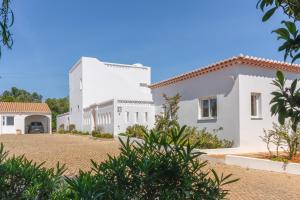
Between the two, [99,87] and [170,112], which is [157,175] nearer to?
[170,112]

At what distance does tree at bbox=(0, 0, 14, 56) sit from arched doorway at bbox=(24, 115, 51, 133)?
137 feet

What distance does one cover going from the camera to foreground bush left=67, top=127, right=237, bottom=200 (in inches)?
100

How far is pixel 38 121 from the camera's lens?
4434 cm

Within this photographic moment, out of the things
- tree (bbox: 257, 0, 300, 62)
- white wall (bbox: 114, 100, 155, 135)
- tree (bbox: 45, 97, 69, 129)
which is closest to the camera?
tree (bbox: 257, 0, 300, 62)

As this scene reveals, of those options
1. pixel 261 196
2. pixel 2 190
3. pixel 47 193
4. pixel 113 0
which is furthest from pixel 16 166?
pixel 113 0

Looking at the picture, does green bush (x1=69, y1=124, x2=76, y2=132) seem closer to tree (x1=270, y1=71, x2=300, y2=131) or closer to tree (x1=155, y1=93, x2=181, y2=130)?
tree (x1=155, y1=93, x2=181, y2=130)

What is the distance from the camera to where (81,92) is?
1305 inches

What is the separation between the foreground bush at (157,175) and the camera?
254 centimetres

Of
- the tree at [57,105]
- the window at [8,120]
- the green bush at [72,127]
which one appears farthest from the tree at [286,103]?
the tree at [57,105]

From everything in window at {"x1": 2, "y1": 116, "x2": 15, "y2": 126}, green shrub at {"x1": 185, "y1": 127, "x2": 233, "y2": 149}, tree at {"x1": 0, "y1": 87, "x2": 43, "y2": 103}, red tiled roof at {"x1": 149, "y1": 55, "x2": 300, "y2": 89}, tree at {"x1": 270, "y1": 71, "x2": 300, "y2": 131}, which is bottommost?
green shrub at {"x1": 185, "y1": 127, "x2": 233, "y2": 149}

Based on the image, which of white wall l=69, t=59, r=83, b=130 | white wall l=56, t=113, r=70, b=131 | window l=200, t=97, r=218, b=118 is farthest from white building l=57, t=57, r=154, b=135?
window l=200, t=97, r=218, b=118

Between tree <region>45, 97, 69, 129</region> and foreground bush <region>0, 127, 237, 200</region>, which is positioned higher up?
tree <region>45, 97, 69, 129</region>

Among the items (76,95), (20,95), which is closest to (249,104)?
→ (76,95)

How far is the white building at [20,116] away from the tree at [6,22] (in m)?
39.7
